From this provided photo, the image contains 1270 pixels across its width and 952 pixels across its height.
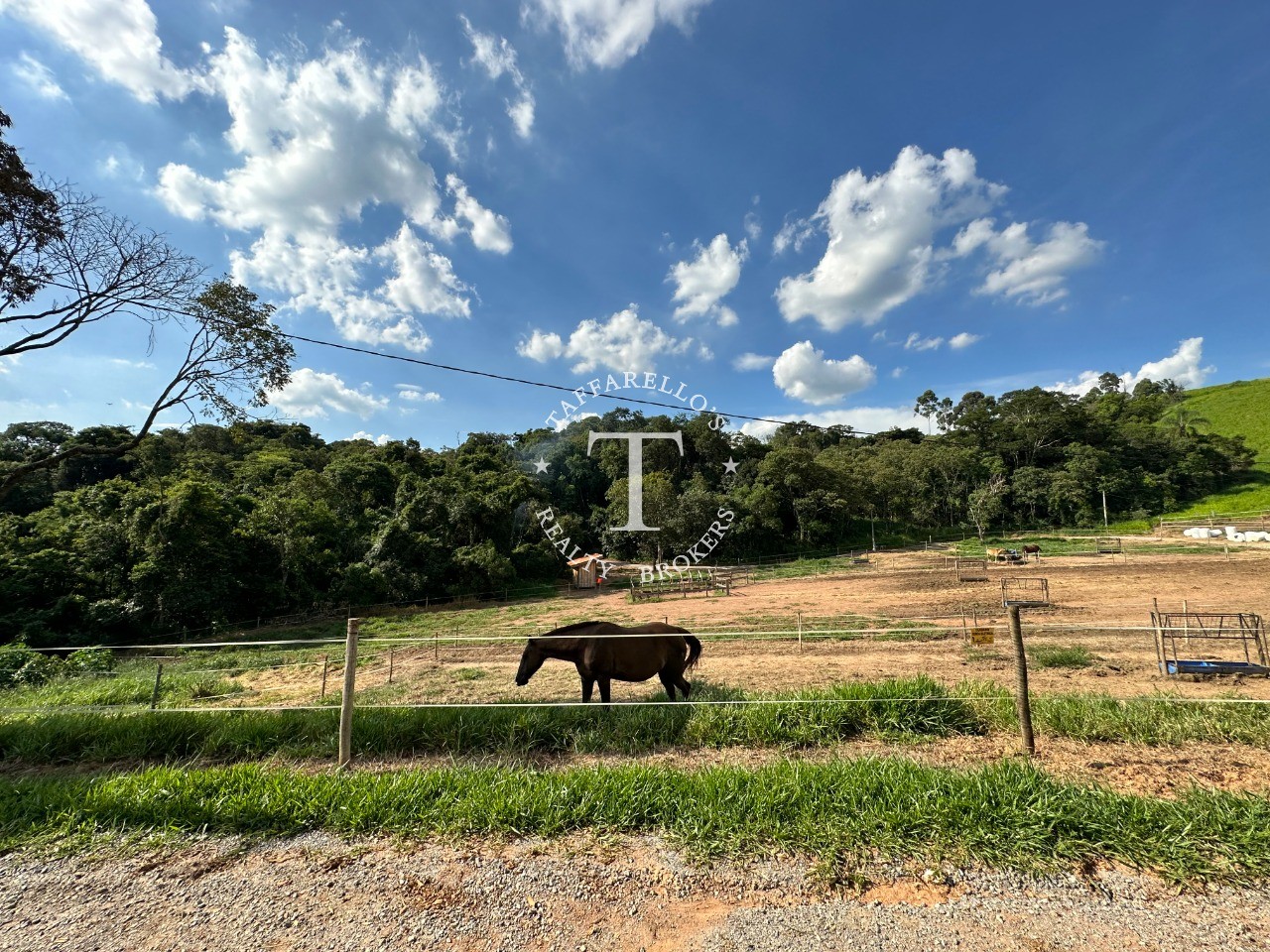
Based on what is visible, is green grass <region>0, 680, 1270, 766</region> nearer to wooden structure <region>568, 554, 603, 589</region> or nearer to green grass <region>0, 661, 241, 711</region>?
green grass <region>0, 661, 241, 711</region>

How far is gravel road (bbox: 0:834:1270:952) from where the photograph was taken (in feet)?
6.98

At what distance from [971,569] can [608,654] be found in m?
25.9

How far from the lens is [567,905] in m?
2.36

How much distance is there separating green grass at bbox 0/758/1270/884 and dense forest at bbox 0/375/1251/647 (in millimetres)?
7034

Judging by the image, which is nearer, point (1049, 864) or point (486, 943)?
point (486, 943)

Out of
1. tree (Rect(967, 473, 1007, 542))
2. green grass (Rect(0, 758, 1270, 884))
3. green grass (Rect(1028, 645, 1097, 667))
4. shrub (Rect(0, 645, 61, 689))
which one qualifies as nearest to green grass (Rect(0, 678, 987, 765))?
green grass (Rect(0, 758, 1270, 884))

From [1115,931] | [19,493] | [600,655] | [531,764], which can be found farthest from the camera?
[19,493]

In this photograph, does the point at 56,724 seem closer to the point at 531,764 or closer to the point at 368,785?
the point at 368,785

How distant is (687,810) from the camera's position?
9.77 feet

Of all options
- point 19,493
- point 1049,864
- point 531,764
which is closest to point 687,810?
point 531,764

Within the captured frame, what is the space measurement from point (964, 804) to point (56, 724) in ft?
25.7

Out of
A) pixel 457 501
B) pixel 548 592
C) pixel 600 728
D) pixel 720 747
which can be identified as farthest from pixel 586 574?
pixel 720 747

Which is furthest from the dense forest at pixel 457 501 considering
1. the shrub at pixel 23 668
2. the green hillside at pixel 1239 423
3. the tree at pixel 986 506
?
the shrub at pixel 23 668

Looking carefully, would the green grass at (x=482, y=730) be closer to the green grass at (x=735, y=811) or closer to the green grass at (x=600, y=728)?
the green grass at (x=600, y=728)
